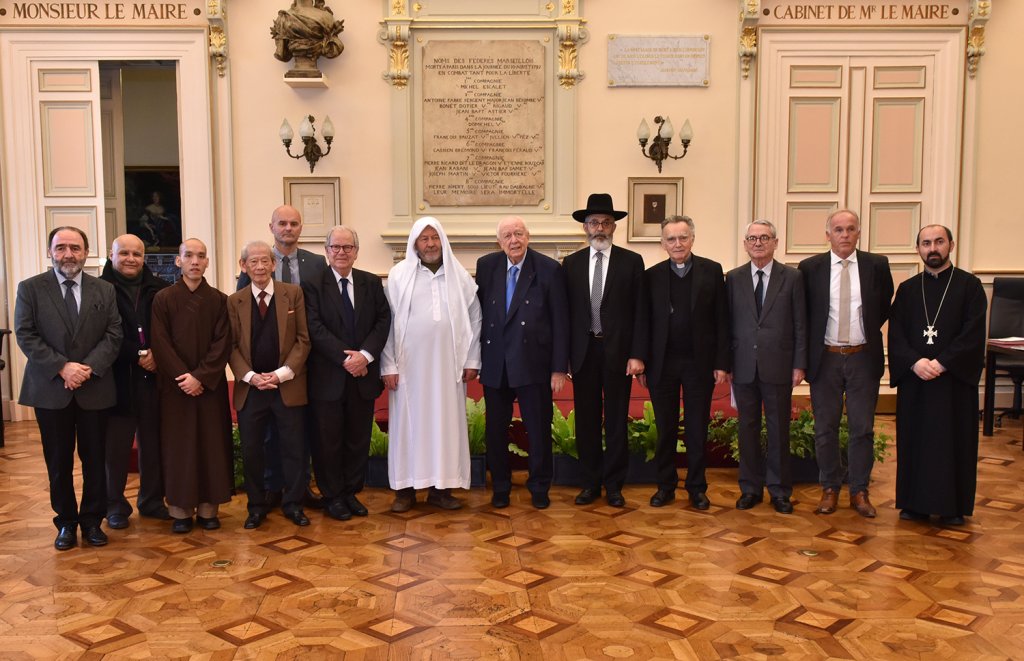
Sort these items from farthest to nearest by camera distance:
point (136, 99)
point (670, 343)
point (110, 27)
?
point (136, 99) < point (110, 27) < point (670, 343)

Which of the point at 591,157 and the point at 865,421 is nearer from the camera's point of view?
the point at 865,421

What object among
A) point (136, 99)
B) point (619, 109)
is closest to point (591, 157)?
point (619, 109)

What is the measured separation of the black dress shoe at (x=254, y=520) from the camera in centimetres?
439

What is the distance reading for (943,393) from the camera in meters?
4.37

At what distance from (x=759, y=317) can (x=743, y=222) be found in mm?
3051

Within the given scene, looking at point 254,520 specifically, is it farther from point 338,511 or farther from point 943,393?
point 943,393

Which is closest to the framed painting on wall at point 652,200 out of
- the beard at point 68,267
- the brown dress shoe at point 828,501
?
the brown dress shoe at point 828,501

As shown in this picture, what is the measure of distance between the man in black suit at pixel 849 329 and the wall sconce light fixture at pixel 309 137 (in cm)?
416

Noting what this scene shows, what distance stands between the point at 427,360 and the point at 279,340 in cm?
77

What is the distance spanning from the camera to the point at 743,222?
7438mm

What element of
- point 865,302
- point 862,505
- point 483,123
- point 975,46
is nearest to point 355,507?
point 862,505

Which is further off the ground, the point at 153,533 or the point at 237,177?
the point at 237,177

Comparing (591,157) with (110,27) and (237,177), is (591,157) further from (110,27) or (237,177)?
(110,27)

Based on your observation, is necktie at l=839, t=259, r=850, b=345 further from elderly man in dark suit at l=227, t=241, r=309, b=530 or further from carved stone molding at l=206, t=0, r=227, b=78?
carved stone molding at l=206, t=0, r=227, b=78
